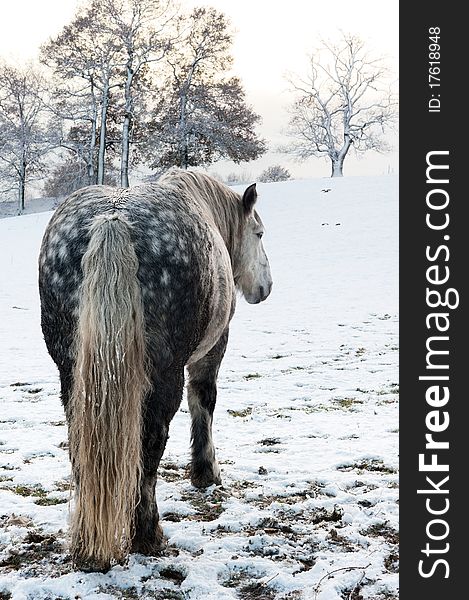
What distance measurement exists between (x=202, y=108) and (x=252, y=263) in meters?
23.4

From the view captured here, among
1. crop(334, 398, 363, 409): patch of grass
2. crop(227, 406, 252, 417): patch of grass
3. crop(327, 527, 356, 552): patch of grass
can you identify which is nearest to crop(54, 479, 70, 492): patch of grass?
crop(327, 527, 356, 552): patch of grass

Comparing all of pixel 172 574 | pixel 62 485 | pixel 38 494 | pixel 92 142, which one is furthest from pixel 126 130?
Result: pixel 172 574

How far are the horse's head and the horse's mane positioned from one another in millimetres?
101

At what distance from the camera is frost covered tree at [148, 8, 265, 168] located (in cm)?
2594

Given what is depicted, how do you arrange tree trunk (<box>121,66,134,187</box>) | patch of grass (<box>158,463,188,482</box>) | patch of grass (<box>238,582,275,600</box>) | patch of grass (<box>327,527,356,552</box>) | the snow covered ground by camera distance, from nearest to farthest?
patch of grass (<box>238,582,275,600</box>), the snow covered ground, patch of grass (<box>327,527,356,552</box>), patch of grass (<box>158,463,188,482</box>), tree trunk (<box>121,66,134,187</box>)

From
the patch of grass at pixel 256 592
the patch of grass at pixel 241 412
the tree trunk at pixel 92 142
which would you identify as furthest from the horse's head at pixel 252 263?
the tree trunk at pixel 92 142

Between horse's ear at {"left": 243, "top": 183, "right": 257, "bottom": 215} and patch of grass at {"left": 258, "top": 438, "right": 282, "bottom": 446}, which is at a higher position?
horse's ear at {"left": 243, "top": 183, "right": 257, "bottom": 215}

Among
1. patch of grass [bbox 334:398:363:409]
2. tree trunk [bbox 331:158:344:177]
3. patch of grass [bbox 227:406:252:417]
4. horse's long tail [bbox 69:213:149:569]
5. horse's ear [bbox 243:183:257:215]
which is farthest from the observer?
tree trunk [bbox 331:158:344:177]

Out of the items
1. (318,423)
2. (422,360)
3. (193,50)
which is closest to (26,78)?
(193,50)

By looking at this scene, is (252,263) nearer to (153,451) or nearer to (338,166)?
(153,451)

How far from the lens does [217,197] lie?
3867mm

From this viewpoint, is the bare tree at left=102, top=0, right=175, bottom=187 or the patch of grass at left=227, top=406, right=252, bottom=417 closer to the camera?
the patch of grass at left=227, top=406, right=252, bottom=417

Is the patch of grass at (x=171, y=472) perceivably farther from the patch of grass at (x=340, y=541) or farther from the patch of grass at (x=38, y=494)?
the patch of grass at (x=340, y=541)

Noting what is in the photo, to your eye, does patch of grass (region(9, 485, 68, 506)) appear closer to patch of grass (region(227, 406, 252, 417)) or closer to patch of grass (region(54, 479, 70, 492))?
patch of grass (region(54, 479, 70, 492))
